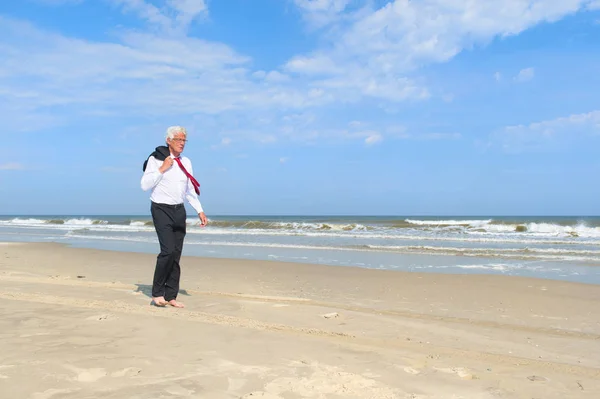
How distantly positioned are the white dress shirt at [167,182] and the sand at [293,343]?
1.17m

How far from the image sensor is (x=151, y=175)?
526cm

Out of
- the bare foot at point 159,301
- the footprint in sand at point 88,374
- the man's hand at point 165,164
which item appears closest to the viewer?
the footprint in sand at point 88,374

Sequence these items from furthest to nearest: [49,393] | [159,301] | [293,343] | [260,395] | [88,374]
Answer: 1. [159,301]
2. [293,343]
3. [88,374]
4. [260,395]
5. [49,393]

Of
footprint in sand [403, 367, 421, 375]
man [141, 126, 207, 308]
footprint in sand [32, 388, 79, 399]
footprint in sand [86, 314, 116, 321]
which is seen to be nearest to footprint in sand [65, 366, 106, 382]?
footprint in sand [32, 388, 79, 399]

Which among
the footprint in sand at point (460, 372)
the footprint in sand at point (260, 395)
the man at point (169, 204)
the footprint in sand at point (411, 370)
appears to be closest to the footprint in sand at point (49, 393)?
the footprint in sand at point (260, 395)

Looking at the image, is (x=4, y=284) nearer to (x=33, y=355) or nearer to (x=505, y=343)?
(x=33, y=355)

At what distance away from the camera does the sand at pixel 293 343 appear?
2.74 meters

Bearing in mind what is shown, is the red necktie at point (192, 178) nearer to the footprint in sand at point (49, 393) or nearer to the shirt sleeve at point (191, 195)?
the shirt sleeve at point (191, 195)

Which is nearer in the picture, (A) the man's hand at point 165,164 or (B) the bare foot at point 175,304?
(A) the man's hand at point 165,164

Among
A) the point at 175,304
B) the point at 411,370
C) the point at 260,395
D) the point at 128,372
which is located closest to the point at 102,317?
the point at 175,304

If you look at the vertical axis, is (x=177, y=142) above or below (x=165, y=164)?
above

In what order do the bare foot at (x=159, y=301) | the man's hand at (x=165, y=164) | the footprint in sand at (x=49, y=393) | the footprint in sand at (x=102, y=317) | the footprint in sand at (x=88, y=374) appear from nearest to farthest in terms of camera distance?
the footprint in sand at (x=49, y=393) → the footprint in sand at (x=88, y=374) → the footprint in sand at (x=102, y=317) → the man's hand at (x=165, y=164) → the bare foot at (x=159, y=301)

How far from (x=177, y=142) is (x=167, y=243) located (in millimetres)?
1092

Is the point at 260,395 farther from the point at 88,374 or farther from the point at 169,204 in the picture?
the point at 169,204
